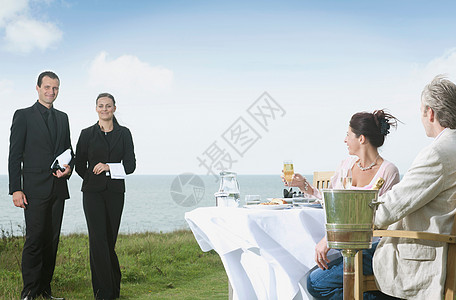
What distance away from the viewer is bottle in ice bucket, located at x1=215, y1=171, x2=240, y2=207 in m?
3.14

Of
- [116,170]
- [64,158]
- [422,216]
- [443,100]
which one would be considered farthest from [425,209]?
[64,158]

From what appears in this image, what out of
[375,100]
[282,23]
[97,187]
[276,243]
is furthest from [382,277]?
[282,23]

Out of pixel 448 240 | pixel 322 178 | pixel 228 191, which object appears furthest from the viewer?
pixel 322 178

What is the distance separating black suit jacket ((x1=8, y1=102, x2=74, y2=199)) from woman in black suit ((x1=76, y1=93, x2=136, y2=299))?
26cm

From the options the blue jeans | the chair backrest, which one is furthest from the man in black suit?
the blue jeans

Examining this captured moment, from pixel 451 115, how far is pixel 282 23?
145 feet

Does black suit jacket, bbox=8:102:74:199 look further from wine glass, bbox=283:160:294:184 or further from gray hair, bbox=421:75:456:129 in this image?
gray hair, bbox=421:75:456:129

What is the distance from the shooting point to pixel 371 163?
3465 mm

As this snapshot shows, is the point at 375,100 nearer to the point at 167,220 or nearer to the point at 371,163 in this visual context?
the point at 167,220

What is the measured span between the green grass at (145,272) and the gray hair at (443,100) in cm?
325

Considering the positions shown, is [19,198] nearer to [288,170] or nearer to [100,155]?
[100,155]

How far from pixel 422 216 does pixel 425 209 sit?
1.3 inches

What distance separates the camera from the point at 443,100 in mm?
2334

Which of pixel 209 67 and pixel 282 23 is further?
pixel 282 23
